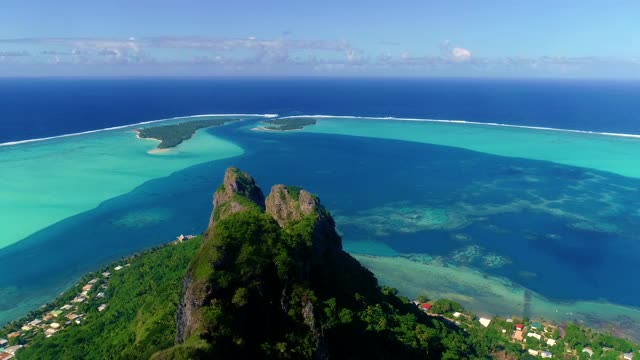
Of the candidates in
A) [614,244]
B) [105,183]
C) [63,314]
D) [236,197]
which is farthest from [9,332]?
[614,244]

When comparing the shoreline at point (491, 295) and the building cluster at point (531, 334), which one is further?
the shoreline at point (491, 295)

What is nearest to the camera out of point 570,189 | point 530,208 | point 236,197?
point 236,197

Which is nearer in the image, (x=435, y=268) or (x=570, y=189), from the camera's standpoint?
(x=435, y=268)

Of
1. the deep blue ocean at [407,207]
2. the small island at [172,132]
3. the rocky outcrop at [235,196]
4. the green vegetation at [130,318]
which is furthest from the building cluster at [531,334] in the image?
the small island at [172,132]

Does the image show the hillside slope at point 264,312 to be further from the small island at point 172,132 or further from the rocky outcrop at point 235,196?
the small island at point 172,132

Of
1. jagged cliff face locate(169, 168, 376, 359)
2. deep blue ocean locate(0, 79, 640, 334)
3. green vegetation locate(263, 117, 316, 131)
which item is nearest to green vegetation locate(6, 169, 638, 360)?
jagged cliff face locate(169, 168, 376, 359)

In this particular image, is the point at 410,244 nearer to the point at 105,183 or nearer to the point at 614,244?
the point at 614,244

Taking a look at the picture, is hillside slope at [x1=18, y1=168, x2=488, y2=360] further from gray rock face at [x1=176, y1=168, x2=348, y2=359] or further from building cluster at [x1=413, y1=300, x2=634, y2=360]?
building cluster at [x1=413, y1=300, x2=634, y2=360]
